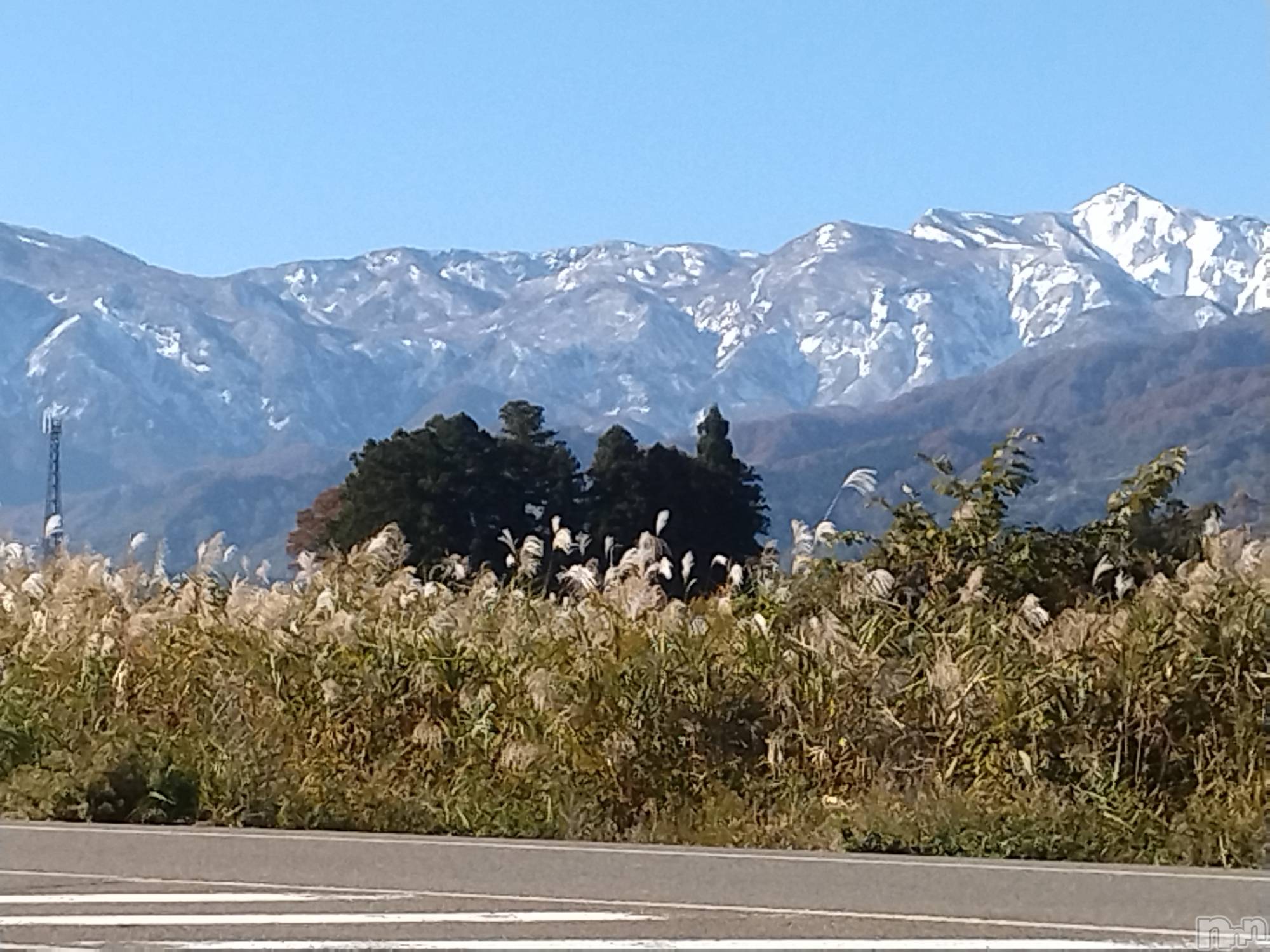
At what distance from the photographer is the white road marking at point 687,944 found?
324 inches

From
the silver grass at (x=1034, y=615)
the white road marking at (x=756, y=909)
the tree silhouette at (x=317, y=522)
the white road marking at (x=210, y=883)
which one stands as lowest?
the tree silhouette at (x=317, y=522)

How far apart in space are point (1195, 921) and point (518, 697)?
5.81 m

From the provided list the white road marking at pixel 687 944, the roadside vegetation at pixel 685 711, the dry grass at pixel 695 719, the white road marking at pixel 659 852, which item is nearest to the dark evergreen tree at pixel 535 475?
the roadside vegetation at pixel 685 711

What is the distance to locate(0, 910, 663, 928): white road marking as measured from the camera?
8828 millimetres

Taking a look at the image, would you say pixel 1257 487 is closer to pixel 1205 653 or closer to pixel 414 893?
pixel 1205 653

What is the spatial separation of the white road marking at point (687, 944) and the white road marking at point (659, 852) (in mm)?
1641

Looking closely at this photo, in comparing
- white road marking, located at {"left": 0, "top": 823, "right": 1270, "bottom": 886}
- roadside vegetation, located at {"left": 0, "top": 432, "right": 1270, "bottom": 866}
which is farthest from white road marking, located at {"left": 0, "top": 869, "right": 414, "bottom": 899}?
roadside vegetation, located at {"left": 0, "top": 432, "right": 1270, "bottom": 866}

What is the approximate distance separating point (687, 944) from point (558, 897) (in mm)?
1266

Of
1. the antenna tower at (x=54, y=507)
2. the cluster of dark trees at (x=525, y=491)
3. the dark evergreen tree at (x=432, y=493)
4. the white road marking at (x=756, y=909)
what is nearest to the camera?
the white road marking at (x=756, y=909)

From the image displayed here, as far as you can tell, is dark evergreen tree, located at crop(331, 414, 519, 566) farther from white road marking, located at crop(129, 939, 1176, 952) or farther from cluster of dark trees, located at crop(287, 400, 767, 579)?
white road marking, located at crop(129, 939, 1176, 952)

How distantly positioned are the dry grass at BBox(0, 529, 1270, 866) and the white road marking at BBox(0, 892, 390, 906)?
266 cm

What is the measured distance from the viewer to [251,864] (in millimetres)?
10367

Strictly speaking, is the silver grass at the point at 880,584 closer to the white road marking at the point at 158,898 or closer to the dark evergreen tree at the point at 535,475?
the white road marking at the point at 158,898

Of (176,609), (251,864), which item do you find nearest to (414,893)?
(251,864)
